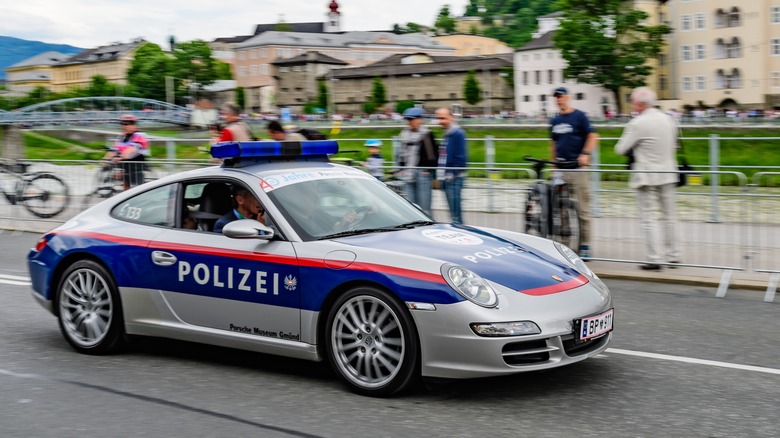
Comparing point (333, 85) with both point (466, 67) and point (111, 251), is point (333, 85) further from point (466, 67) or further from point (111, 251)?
point (111, 251)

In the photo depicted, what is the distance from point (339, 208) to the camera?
630 centimetres

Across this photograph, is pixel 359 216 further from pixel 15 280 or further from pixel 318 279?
pixel 15 280

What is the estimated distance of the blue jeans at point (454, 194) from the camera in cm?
1209

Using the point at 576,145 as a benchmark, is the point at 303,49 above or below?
above

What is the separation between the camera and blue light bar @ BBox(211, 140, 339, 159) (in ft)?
21.5

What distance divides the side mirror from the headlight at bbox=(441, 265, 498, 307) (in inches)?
46.7

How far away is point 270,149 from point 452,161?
583 centimetres

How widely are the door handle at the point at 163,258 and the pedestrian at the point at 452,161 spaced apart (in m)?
6.08

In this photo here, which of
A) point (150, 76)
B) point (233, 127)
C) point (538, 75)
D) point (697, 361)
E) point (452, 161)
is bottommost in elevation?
point (697, 361)

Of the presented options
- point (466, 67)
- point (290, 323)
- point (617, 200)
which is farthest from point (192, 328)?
point (466, 67)

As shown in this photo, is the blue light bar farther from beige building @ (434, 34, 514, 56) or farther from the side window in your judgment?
beige building @ (434, 34, 514, 56)

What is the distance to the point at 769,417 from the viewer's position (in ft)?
16.7

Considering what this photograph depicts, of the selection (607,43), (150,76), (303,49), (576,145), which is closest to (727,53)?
(607,43)

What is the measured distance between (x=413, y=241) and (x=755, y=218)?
5.47 m
